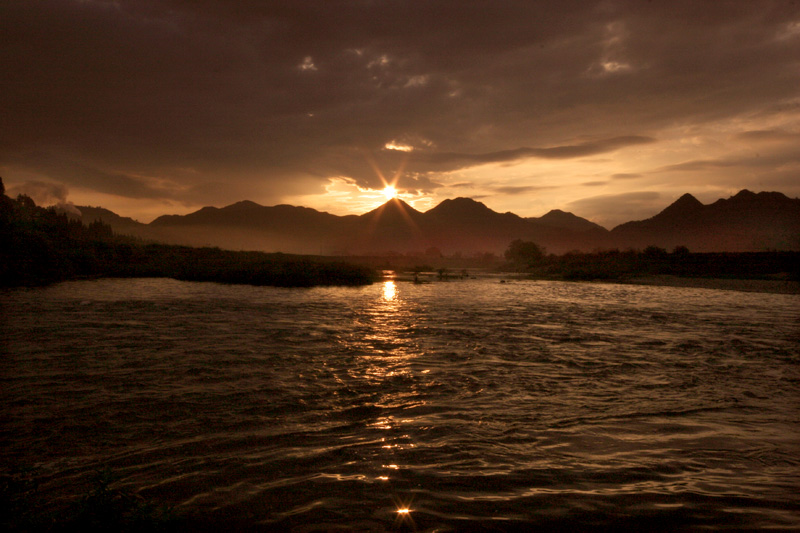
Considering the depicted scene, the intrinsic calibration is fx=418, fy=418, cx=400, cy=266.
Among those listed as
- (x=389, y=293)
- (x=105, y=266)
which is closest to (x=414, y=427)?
(x=389, y=293)

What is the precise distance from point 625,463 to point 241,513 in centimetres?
538

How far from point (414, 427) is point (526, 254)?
405 ft

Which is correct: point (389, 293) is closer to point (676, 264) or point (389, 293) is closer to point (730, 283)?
point (730, 283)

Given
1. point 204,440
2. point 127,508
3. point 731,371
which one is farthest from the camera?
point 731,371

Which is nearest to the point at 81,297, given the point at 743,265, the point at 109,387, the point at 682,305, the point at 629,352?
the point at 109,387

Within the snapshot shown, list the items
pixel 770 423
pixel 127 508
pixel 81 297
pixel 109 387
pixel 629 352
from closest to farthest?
1. pixel 127 508
2. pixel 770 423
3. pixel 109 387
4. pixel 629 352
5. pixel 81 297

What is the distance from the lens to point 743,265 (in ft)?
186

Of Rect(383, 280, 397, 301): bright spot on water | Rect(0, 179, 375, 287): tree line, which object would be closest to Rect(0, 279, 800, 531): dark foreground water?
Rect(383, 280, 397, 301): bright spot on water

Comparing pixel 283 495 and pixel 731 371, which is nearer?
pixel 283 495

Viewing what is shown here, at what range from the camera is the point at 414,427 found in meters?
7.61

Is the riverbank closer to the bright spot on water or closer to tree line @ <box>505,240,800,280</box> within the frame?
tree line @ <box>505,240,800,280</box>

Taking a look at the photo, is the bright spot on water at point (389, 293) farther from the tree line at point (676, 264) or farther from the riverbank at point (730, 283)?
the tree line at point (676, 264)

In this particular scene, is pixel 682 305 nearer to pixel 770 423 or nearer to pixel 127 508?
pixel 770 423

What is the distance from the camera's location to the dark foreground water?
512 cm
